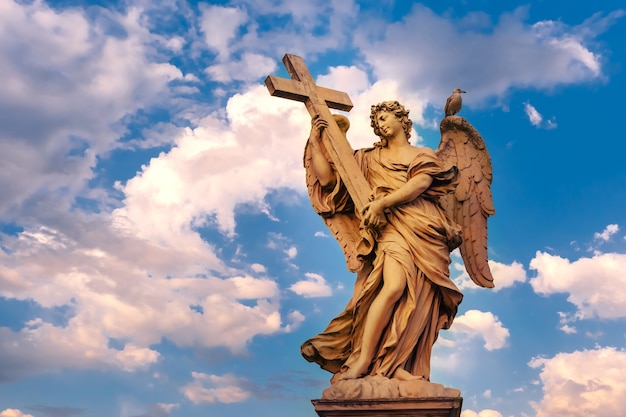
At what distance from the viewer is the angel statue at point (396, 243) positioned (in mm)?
7844

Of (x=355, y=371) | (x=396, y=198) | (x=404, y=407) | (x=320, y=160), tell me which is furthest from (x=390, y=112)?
(x=404, y=407)

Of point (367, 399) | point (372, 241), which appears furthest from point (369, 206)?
point (367, 399)

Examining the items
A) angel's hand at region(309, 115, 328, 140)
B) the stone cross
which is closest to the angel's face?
the stone cross

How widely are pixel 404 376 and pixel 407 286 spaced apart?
2.99 ft

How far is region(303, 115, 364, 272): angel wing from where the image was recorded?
873cm

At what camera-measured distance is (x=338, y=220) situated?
9016mm

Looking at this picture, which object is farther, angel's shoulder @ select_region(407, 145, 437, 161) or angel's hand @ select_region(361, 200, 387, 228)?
angel's shoulder @ select_region(407, 145, 437, 161)

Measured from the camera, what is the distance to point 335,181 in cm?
909

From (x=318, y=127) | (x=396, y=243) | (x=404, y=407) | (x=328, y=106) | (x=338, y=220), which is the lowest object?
(x=404, y=407)

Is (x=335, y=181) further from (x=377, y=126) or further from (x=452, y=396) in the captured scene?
(x=452, y=396)

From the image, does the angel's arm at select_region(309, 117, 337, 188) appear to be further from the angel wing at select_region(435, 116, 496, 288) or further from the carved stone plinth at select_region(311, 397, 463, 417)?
the carved stone plinth at select_region(311, 397, 463, 417)

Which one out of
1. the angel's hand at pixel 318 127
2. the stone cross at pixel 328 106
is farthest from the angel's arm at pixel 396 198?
the angel's hand at pixel 318 127

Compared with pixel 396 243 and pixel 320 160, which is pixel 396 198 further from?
pixel 320 160

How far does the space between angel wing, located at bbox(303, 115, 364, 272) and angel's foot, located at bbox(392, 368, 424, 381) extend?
1351 mm
